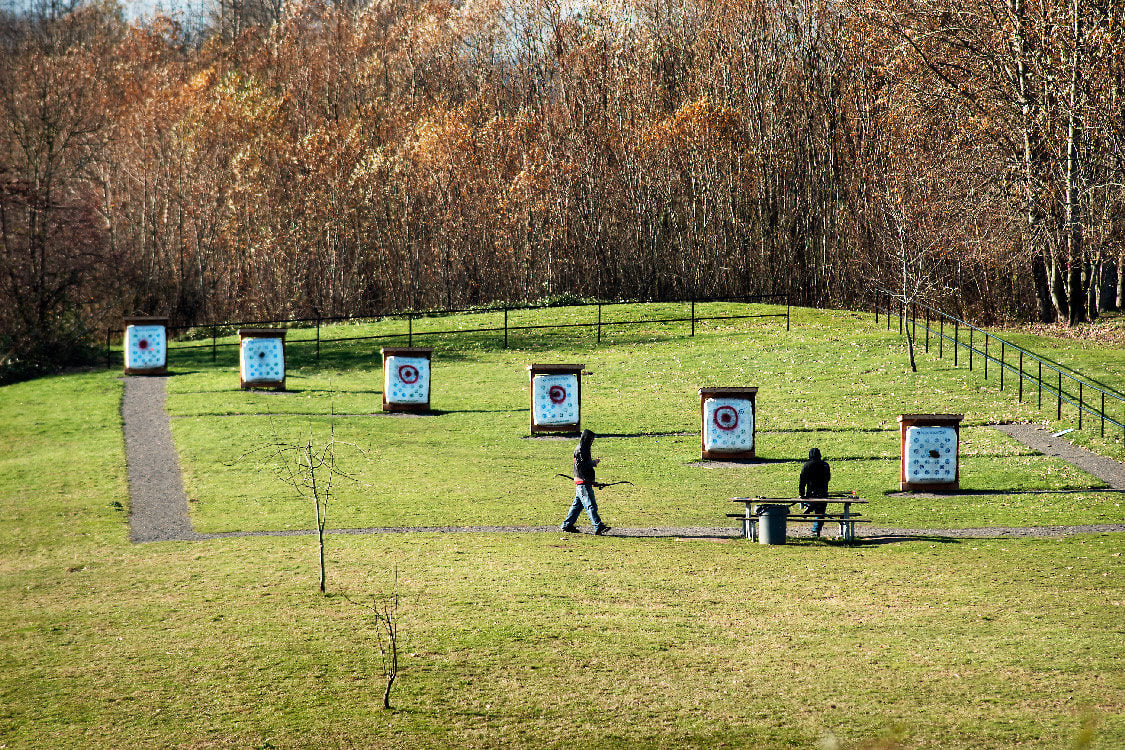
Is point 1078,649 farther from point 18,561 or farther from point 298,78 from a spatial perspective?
point 298,78

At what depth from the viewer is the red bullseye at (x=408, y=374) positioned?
99.1 feet

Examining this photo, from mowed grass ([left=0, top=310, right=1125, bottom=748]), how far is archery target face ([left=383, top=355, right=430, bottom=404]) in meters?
4.66

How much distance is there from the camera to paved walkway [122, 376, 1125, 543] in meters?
17.6

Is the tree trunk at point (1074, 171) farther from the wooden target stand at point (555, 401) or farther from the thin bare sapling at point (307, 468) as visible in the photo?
the thin bare sapling at point (307, 468)

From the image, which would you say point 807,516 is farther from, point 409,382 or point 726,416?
point 409,382

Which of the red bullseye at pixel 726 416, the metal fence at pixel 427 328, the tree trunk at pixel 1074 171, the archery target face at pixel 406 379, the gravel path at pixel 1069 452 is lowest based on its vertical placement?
the gravel path at pixel 1069 452

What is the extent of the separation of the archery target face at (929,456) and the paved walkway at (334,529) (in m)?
2.86

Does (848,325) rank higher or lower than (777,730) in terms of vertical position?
higher

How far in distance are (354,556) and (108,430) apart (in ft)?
48.1

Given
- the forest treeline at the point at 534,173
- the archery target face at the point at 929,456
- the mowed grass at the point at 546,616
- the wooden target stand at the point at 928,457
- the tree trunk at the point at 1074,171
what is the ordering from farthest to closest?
the forest treeline at the point at 534,173 → the tree trunk at the point at 1074,171 → the archery target face at the point at 929,456 → the wooden target stand at the point at 928,457 → the mowed grass at the point at 546,616

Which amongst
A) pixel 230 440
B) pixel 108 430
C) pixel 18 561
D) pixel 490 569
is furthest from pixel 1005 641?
pixel 108 430

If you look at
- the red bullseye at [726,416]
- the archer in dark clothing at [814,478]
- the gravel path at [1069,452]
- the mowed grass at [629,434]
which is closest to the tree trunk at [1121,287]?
the mowed grass at [629,434]

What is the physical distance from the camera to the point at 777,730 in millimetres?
9609

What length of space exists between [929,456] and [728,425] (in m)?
4.56
